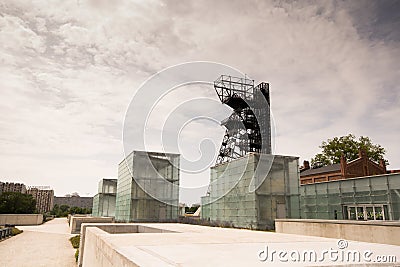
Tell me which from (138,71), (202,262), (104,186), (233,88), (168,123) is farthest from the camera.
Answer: (104,186)

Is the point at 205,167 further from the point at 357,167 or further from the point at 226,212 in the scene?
the point at 357,167

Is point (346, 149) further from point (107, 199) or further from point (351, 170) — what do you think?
point (107, 199)

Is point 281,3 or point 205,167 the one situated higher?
point 281,3

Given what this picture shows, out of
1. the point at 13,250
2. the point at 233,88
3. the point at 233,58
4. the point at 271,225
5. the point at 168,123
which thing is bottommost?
the point at 13,250

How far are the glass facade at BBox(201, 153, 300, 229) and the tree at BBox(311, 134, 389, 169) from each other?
81.9 ft

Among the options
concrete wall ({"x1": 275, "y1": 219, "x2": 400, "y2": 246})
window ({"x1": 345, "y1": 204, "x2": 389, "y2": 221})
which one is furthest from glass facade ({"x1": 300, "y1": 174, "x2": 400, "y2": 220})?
concrete wall ({"x1": 275, "y1": 219, "x2": 400, "y2": 246})

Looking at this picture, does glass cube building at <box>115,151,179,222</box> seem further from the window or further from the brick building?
the brick building

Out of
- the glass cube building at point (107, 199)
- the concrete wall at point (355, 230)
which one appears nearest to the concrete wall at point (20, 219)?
the glass cube building at point (107, 199)

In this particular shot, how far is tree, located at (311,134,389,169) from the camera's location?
4754 cm

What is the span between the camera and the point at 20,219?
154 feet

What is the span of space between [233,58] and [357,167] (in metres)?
30.6

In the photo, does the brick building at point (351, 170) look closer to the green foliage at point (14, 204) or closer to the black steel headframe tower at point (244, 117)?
the black steel headframe tower at point (244, 117)

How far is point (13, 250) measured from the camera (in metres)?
20.7

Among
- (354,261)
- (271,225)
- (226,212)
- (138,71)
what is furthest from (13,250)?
(354,261)
